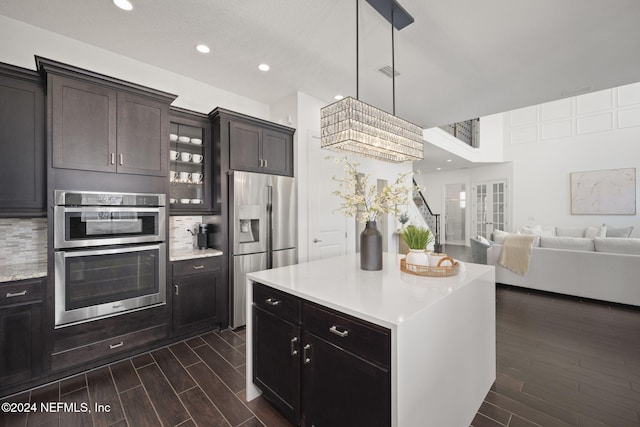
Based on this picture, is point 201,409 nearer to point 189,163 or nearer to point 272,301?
point 272,301

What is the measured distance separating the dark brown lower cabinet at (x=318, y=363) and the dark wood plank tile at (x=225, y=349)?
65 centimetres

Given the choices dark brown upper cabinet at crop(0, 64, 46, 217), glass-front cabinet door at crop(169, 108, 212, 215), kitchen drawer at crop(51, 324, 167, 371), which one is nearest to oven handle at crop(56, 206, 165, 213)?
dark brown upper cabinet at crop(0, 64, 46, 217)

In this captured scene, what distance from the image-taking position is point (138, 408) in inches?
74.2

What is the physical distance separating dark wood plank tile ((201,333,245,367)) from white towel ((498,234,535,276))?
449 cm

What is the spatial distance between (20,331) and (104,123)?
174 centimetres

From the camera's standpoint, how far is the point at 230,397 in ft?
6.53

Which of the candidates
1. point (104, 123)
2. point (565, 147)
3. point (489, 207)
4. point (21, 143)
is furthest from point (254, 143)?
point (565, 147)

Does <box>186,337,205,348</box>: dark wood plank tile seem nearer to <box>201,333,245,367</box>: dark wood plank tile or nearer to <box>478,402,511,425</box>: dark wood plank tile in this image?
<box>201,333,245,367</box>: dark wood plank tile

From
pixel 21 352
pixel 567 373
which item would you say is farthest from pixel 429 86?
pixel 21 352

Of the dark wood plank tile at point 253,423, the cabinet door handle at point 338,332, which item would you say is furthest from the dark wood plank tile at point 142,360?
the cabinet door handle at point 338,332

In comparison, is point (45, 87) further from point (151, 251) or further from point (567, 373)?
point (567, 373)

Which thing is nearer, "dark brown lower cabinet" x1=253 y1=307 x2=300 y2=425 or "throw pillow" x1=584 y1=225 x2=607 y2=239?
"dark brown lower cabinet" x1=253 y1=307 x2=300 y2=425

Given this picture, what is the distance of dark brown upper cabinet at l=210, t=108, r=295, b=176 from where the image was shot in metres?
3.21

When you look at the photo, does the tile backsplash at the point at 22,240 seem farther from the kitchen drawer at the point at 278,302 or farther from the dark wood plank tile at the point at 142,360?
the kitchen drawer at the point at 278,302
